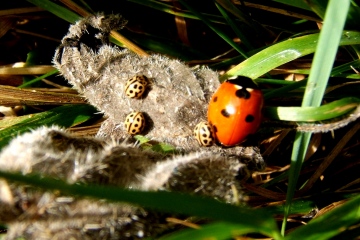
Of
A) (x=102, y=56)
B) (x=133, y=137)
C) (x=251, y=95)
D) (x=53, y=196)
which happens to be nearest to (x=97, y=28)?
(x=102, y=56)

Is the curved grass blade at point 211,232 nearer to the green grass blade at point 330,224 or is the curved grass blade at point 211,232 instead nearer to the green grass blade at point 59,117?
the green grass blade at point 330,224

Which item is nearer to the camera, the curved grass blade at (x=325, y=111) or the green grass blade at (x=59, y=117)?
the curved grass blade at (x=325, y=111)

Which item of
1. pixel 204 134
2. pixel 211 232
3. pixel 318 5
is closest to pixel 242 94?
pixel 204 134

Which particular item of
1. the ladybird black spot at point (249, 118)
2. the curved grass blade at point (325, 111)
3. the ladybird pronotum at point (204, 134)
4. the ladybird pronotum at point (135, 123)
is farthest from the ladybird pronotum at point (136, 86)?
the curved grass blade at point (325, 111)

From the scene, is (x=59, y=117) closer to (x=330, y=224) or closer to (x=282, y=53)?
(x=282, y=53)

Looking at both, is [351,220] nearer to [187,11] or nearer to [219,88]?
[219,88]
